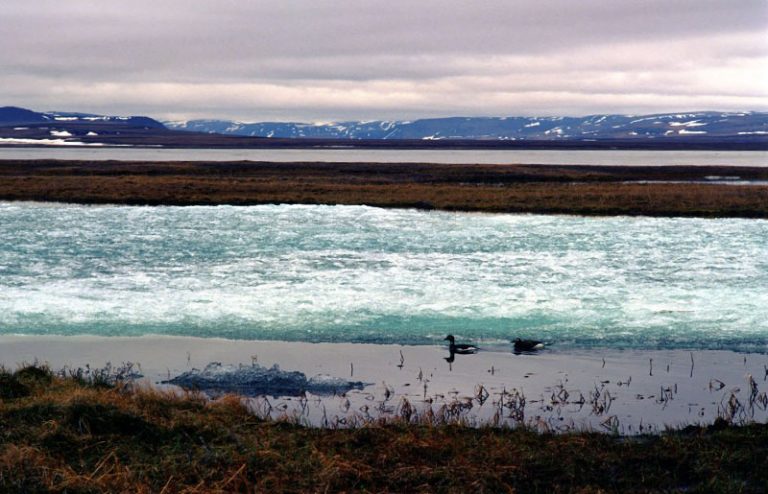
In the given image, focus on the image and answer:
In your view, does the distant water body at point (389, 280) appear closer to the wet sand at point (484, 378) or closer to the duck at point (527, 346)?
the wet sand at point (484, 378)

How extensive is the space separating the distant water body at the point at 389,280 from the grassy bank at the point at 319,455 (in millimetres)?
5707

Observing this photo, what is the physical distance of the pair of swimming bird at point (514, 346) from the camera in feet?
45.1

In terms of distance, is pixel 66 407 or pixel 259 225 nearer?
pixel 66 407

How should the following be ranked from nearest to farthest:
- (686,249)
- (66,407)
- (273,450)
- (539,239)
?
(273,450), (66,407), (686,249), (539,239)

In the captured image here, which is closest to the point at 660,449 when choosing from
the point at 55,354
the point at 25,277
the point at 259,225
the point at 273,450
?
the point at 273,450

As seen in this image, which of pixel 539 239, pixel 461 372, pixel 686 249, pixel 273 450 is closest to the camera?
pixel 273 450

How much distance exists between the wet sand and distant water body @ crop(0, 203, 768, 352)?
420 millimetres

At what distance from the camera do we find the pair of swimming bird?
13.8m

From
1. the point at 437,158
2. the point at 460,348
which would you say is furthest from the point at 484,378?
the point at 437,158

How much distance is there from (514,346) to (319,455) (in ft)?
22.6

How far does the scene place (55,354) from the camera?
1405cm

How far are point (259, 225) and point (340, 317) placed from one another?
14.5 metres

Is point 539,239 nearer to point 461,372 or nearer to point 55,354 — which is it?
point 461,372

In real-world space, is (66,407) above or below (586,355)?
above
